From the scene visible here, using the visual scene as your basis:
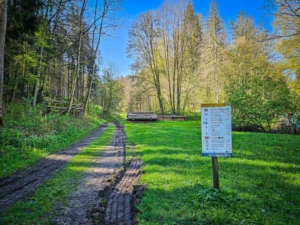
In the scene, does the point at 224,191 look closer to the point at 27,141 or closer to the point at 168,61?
the point at 27,141

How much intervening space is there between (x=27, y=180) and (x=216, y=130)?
503 cm

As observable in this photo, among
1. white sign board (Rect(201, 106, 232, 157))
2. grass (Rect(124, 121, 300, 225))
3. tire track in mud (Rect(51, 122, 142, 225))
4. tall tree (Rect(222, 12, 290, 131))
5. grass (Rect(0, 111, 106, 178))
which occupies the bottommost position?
tire track in mud (Rect(51, 122, 142, 225))

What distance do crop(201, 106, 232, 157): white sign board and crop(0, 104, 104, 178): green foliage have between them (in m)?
5.61

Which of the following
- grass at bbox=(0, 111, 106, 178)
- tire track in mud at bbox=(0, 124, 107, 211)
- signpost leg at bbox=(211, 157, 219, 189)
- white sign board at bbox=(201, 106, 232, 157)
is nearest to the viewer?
white sign board at bbox=(201, 106, 232, 157)

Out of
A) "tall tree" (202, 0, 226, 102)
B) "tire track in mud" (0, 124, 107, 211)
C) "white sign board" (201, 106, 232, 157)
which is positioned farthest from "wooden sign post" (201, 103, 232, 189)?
"tall tree" (202, 0, 226, 102)

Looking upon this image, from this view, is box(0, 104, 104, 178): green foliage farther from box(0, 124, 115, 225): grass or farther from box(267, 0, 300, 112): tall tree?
box(267, 0, 300, 112): tall tree

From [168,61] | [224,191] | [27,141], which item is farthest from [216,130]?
[168,61]

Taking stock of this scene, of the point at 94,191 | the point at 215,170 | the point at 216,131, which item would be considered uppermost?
the point at 216,131

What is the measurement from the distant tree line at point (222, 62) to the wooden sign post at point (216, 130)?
1342 centimetres

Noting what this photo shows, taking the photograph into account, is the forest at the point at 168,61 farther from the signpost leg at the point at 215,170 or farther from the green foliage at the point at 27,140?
the signpost leg at the point at 215,170

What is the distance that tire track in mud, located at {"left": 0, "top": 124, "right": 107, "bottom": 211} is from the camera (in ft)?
13.0

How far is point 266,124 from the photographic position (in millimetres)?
16219

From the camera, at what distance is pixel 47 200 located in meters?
3.82

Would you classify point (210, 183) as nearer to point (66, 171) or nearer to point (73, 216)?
point (73, 216)
